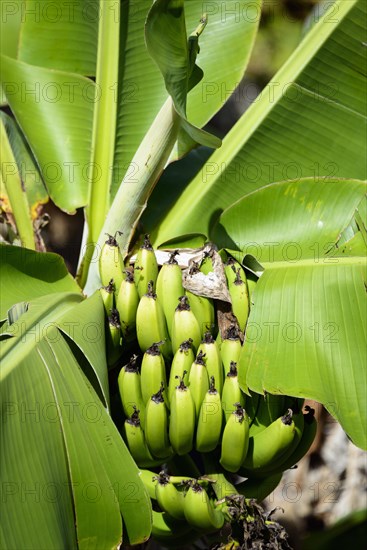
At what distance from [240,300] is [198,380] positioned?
23cm

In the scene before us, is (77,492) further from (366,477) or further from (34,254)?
(366,477)

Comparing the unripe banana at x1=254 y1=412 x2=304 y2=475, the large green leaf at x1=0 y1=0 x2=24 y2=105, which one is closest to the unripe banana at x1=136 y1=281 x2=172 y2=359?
the unripe banana at x1=254 y1=412 x2=304 y2=475

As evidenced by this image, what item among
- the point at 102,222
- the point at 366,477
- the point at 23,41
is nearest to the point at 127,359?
the point at 102,222

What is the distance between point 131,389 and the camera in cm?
146

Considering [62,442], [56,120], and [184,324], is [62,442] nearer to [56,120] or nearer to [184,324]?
[184,324]

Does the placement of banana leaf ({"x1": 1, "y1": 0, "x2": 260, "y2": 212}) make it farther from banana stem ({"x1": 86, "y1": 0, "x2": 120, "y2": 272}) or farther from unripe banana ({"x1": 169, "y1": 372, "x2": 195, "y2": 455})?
unripe banana ({"x1": 169, "y1": 372, "x2": 195, "y2": 455})

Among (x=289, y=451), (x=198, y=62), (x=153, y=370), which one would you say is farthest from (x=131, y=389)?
(x=198, y=62)

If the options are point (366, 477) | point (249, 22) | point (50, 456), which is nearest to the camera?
point (50, 456)

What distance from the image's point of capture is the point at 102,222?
5.99 feet

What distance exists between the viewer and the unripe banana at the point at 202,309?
1.54 meters

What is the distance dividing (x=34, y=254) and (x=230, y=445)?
61 centimetres

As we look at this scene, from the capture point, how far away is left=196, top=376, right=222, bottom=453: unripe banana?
1.41 meters

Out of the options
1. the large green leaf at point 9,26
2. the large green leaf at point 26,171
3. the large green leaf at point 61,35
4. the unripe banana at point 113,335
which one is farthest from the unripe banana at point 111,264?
the large green leaf at point 9,26

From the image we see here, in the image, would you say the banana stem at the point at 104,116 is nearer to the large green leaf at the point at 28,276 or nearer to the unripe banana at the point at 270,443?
the large green leaf at the point at 28,276
